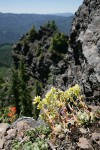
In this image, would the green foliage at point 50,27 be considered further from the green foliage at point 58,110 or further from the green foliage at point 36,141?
the green foliage at point 58,110

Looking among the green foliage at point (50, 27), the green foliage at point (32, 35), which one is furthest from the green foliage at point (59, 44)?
the green foliage at point (50, 27)

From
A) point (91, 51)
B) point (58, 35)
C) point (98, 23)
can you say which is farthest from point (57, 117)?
point (58, 35)

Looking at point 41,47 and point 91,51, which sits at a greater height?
point 91,51

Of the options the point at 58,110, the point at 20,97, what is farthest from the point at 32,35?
the point at 58,110

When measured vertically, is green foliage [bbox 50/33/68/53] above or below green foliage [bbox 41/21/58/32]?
below

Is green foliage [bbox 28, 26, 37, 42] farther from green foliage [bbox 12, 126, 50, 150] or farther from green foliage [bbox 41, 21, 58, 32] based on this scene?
green foliage [bbox 12, 126, 50, 150]

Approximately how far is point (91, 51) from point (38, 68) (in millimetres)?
127255

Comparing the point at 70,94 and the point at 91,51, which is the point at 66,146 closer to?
the point at 70,94

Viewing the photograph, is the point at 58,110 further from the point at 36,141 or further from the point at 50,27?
the point at 50,27

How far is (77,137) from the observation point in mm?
10461

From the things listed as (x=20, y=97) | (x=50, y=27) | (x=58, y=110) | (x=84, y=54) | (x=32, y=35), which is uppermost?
(x=84, y=54)

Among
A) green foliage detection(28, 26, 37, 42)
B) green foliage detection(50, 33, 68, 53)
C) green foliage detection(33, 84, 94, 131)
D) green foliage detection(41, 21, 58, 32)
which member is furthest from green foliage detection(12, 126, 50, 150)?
green foliage detection(41, 21, 58, 32)

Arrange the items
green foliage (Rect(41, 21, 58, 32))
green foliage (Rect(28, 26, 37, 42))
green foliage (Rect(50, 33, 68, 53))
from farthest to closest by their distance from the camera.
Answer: green foliage (Rect(41, 21, 58, 32)) → green foliage (Rect(28, 26, 37, 42)) → green foliage (Rect(50, 33, 68, 53))

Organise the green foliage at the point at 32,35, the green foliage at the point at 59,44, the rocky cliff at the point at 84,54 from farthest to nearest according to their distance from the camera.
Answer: the green foliage at the point at 32,35 → the green foliage at the point at 59,44 → the rocky cliff at the point at 84,54
